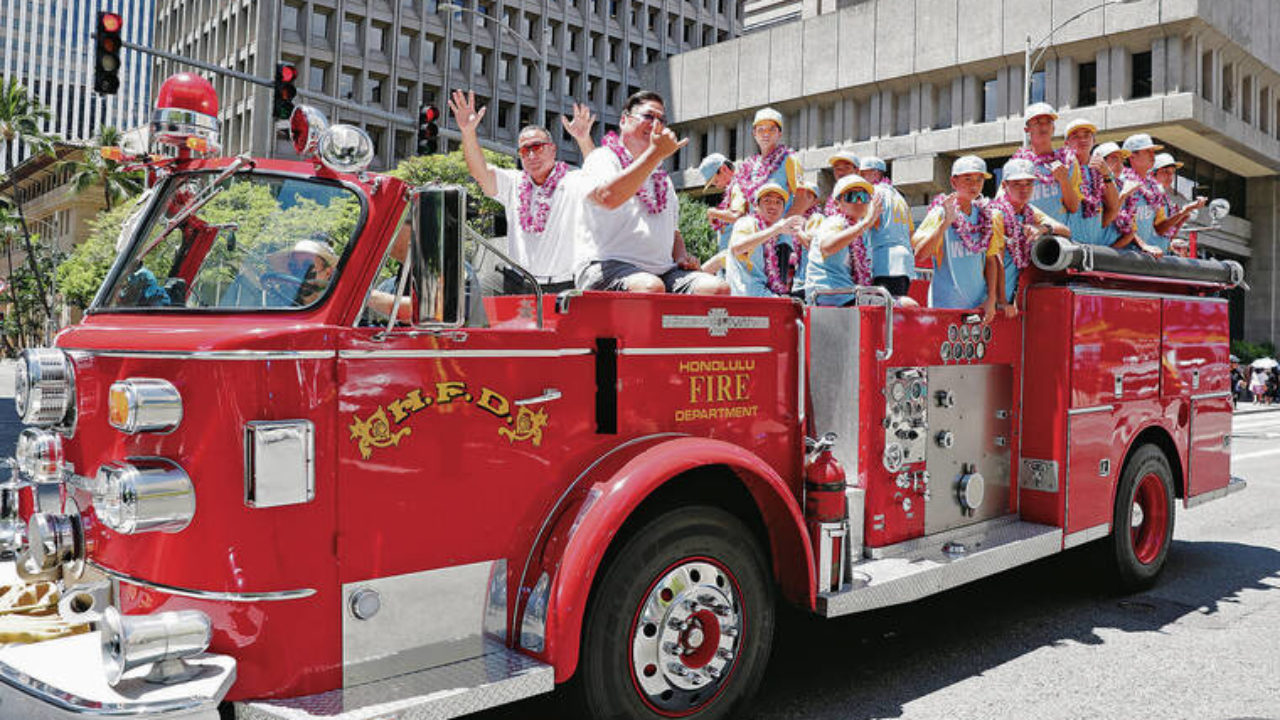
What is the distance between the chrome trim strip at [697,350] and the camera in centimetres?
371

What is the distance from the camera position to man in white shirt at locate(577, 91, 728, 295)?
429 centimetres

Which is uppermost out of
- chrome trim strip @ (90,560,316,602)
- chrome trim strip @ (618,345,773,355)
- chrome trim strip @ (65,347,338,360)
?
chrome trim strip @ (618,345,773,355)

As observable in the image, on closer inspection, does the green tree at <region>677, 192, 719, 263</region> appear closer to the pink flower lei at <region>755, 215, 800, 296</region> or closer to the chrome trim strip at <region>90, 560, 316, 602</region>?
the pink flower lei at <region>755, 215, 800, 296</region>

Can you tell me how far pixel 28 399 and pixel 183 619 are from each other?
99 centimetres

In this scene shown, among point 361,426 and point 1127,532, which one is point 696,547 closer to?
point 361,426

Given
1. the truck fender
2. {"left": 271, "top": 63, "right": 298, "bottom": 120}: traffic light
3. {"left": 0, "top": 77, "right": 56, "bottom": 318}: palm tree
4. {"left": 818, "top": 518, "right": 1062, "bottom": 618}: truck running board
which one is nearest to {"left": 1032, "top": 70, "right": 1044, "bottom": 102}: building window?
{"left": 271, "top": 63, "right": 298, "bottom": 120}: traffic light

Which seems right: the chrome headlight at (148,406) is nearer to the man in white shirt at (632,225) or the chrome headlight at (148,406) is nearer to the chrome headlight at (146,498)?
the chrome headlight at (146,498)

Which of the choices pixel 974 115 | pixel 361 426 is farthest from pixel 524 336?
pixel 974 115

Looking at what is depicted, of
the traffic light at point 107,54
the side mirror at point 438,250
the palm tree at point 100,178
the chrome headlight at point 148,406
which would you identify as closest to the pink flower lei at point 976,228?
the side mirror at point 438,250

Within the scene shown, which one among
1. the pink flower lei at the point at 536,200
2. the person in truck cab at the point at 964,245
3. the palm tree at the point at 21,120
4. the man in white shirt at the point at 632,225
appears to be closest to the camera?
the man in white shirt at the point at 632,225

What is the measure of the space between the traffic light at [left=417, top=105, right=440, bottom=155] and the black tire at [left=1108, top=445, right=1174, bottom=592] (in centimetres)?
1063

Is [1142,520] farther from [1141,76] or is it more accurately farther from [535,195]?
[1141,76]

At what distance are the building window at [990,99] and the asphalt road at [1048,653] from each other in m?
37.0

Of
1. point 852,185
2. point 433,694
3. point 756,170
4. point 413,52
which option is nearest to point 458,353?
point 433,694
